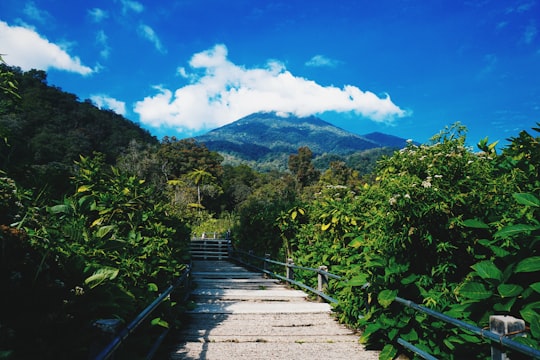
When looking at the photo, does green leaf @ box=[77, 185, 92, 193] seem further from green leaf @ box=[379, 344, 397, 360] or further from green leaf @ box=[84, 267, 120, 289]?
green leaf @ box=[379, 344, 397, 360]

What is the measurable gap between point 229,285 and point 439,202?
708 cm

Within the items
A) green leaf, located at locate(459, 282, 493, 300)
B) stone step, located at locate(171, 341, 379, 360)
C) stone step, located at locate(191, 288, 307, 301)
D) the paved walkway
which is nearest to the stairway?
stone step, located at locate(191, 288, 307, 301)

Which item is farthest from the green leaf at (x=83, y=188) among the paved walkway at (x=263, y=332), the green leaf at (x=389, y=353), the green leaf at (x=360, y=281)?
the green leaf at (x=389, y=353)

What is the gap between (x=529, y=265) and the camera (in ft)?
7.80

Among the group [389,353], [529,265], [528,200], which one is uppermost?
[528,200]

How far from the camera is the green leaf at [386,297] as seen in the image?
12.1ft

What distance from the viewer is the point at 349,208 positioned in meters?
6.52

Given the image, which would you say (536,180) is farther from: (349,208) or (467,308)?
(349,208)

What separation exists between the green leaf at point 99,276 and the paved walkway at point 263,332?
6.06ft

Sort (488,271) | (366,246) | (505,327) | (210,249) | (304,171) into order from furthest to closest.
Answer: (304,171)
(210,249)
(366,246)
(488,271)
(505,327)

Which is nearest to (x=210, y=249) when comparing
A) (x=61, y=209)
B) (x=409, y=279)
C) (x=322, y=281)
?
(x=322, y=281)

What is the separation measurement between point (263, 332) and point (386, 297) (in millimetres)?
2003

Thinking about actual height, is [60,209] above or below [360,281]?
above

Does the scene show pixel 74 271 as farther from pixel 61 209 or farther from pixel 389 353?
pixel 389 353
